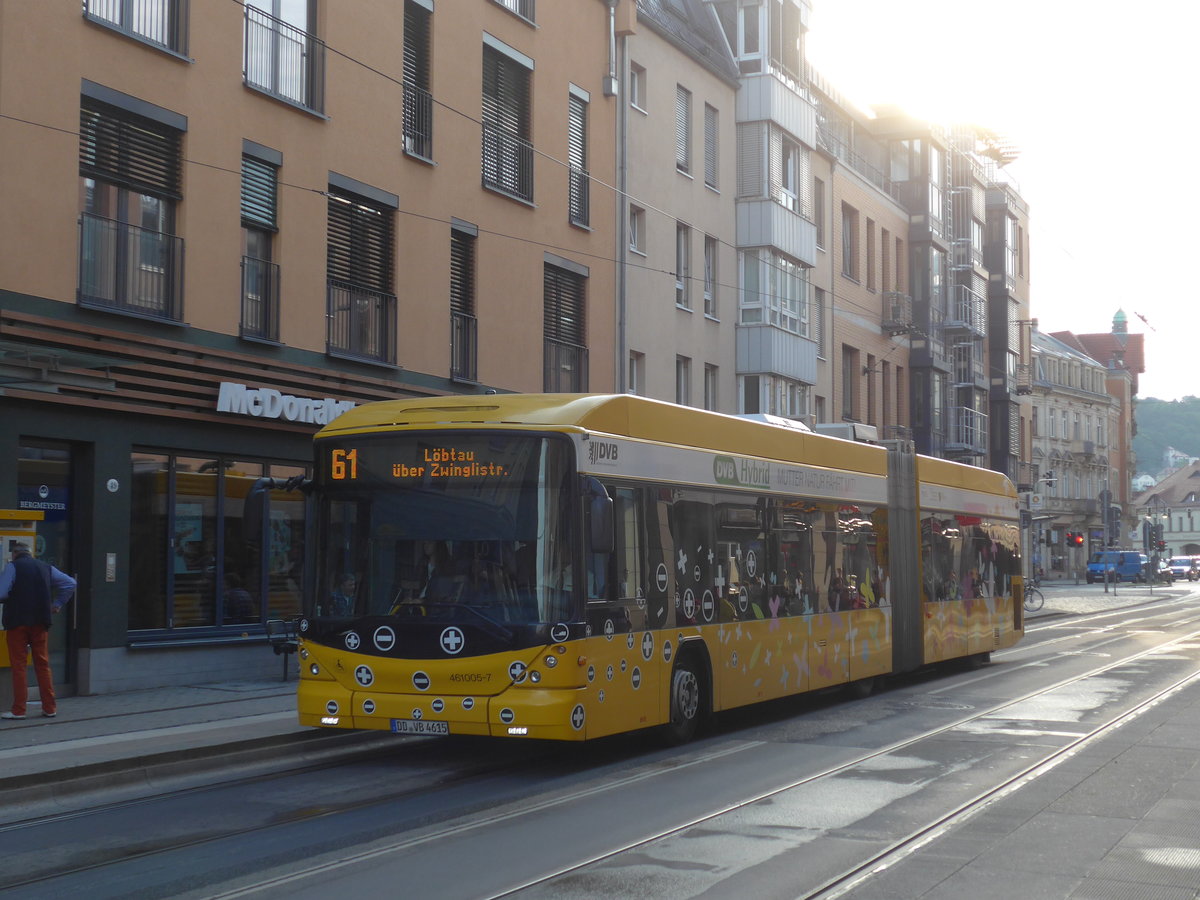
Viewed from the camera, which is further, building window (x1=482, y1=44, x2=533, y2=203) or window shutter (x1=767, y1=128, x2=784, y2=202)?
window shutter (x1=767, y1=128, x2=784, y2=202)

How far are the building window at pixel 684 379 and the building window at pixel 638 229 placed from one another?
3354 mm

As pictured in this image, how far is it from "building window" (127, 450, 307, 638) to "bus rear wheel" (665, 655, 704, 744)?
17.9ft

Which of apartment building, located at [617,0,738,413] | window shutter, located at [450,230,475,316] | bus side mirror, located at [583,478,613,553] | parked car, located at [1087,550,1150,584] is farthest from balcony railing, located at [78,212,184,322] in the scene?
parked car, located at [1087,550,1150,584]

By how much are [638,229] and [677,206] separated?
197cm

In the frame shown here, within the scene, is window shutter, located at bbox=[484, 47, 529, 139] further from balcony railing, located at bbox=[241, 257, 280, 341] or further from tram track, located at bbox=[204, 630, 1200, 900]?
tram track, located at bbox=[204, 630, 1200, 900]

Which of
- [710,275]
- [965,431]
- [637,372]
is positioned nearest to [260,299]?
[637,372]

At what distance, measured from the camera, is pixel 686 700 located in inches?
519

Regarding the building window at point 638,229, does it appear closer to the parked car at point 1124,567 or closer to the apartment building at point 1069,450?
the apartment building at point 1069,450

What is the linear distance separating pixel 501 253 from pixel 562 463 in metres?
13.8

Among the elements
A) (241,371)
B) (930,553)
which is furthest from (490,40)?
(930,553)

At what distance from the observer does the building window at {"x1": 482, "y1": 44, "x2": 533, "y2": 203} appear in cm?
2467

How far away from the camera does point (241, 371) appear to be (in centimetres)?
1889

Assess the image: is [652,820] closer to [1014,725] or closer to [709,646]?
[709,646]

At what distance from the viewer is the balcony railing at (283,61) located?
19.5 metres
